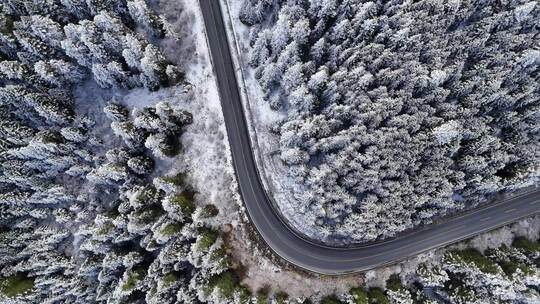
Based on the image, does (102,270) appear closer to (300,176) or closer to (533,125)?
(300,176)

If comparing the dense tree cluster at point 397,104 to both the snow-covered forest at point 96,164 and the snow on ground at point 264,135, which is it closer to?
the snow on ground at point 264,135

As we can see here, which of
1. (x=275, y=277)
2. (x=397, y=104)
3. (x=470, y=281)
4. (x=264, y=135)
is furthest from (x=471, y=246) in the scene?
(x=264, y=135)

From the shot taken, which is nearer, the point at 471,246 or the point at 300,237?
the point at 300,237

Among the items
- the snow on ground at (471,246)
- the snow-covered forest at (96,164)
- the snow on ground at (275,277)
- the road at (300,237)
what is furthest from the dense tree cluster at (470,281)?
the snow-covered forest at (96,164)

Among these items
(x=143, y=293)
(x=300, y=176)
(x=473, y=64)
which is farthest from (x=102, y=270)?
(x=473, y=64)

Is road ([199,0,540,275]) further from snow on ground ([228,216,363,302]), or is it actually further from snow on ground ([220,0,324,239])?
snow on ground ([228,216,363,302])

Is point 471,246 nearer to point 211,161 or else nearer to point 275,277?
point 275,277
